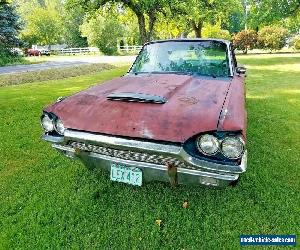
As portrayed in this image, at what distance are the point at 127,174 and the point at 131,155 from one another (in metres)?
0.27

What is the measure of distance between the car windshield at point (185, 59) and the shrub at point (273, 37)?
27968 millimetres

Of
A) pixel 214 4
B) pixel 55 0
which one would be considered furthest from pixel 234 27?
pixel 214 4

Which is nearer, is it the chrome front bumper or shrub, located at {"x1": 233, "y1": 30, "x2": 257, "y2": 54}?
the chrome front bumper

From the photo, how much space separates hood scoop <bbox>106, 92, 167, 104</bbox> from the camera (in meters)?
3.06

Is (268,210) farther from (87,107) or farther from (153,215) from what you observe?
(87,107)

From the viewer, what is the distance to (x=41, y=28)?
153 feet

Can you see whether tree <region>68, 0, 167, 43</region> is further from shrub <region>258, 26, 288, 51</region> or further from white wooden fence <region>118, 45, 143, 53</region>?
white wooden fence <region>118, 45, 143, 53</region>

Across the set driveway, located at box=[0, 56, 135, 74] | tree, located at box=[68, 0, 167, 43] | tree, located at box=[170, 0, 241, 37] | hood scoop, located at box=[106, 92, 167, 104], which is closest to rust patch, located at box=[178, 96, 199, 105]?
hood scoop, located at box=[106, 92, 167, 104]

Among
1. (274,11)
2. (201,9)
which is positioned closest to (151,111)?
(201,9)

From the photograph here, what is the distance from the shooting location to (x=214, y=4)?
69.4 feet

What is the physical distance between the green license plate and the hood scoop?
2.10 ft

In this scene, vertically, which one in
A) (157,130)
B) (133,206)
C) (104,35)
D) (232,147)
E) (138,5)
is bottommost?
(133,206)

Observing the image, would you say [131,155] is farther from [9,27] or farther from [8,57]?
[9,27]

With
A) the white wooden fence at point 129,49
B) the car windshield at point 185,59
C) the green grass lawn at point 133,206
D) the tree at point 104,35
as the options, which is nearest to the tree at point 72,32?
the white wooden fence at point 129,49
